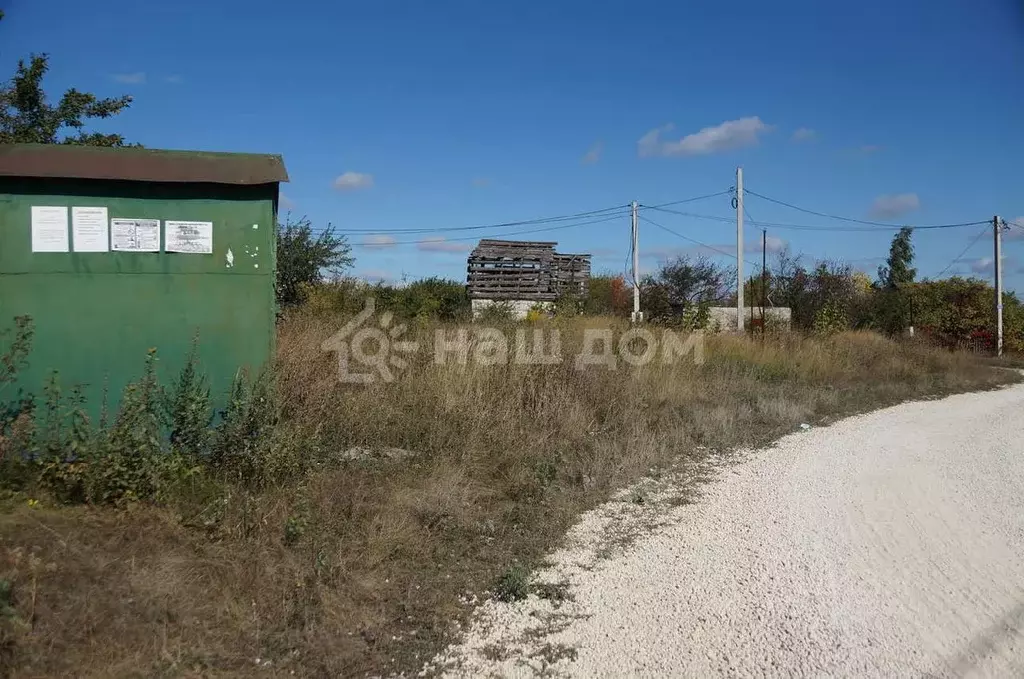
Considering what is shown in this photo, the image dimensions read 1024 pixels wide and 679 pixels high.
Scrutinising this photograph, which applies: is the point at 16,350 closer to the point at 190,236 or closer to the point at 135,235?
the point at 135,235

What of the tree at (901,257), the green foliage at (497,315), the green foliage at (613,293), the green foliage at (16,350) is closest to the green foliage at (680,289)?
the green foliage at (613,293)

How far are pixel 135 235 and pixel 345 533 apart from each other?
292cm

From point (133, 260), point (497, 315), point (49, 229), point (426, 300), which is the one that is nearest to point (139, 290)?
point (133, 260)

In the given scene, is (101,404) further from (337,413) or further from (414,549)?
(414,549)

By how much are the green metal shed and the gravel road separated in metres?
3.27

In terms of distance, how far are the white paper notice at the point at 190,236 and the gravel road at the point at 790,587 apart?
12.0 feet

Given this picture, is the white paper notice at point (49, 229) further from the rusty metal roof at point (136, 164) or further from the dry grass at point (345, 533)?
the dry grass at point (345, 533)

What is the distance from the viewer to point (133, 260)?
18.5 feet

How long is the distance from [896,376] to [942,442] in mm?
7925

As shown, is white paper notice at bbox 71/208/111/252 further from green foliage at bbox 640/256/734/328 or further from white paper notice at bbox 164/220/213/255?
green foliage at bbox 640/256/734/328

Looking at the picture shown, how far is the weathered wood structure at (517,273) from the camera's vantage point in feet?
61.2

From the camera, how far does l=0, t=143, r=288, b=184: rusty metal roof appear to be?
5.41m

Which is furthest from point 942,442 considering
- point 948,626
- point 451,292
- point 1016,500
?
point 451,292

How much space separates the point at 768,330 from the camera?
61.8ft
